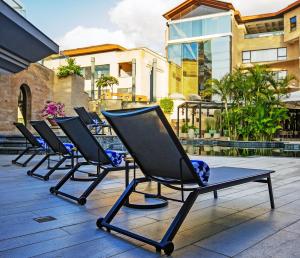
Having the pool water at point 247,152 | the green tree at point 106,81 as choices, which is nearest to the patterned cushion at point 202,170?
the pool water at point 247,152

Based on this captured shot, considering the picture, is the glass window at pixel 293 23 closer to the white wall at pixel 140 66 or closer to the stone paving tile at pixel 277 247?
the white wall at pixel 140 66

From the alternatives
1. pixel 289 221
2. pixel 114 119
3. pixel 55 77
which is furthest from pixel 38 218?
pixel 55 77

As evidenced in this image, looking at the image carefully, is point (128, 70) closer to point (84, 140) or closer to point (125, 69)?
point (125, 69)

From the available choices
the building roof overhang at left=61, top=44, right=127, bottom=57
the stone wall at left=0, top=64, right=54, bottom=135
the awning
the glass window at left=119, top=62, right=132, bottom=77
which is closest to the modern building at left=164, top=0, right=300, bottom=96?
the glass window at left=119, top=62, right=132, bottom=77

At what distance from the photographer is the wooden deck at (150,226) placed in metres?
2.18

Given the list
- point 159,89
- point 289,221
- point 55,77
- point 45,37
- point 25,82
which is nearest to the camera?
point 289,221

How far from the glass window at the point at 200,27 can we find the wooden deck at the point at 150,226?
88.9 ft

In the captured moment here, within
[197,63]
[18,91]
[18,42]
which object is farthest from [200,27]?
[18,42]

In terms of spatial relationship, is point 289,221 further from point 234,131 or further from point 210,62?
point 210,62

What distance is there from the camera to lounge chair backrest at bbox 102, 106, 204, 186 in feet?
7.30

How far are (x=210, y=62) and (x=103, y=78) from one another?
9.77 metres

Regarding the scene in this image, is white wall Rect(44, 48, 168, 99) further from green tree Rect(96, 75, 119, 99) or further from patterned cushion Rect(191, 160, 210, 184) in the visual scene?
patterned cushion Rect(191, 160, 210, 184)

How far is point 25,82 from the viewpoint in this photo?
14094 mm

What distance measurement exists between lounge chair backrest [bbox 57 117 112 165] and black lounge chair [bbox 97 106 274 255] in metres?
1.12
